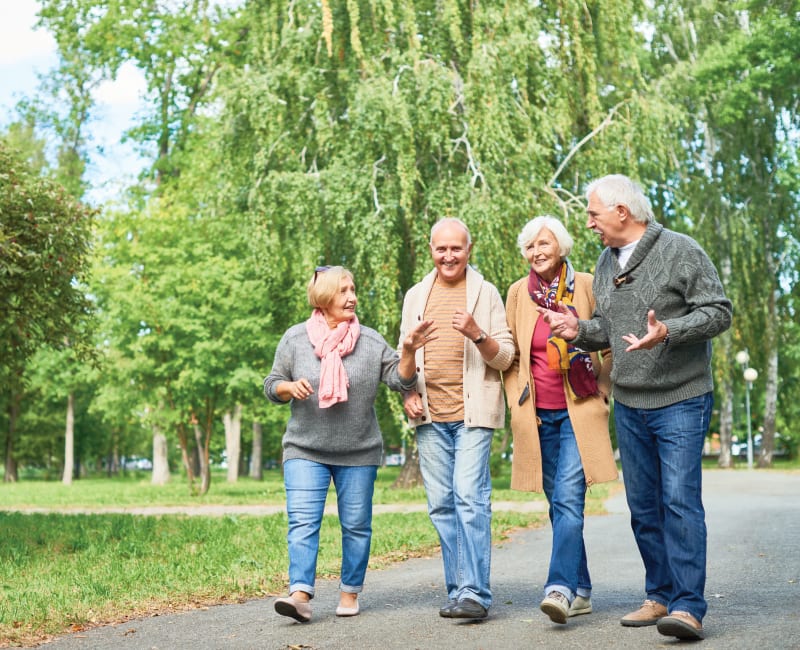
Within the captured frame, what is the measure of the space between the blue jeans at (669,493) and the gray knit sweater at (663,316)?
10cm

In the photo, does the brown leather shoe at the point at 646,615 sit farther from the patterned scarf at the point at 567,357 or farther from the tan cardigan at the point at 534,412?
the patterned scarf at the point at 567,357

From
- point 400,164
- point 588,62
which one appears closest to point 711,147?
point 588,62

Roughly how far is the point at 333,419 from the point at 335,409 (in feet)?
0.19

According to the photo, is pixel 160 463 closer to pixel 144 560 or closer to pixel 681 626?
pixel 144 560

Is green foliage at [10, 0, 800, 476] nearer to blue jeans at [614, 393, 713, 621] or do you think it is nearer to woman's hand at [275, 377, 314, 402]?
woman's hand at [275, 377, 314, 402]

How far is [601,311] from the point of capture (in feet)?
18.3

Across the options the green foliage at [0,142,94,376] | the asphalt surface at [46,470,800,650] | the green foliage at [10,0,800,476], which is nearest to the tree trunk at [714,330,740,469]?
the green foliage at [10,0,800,476]

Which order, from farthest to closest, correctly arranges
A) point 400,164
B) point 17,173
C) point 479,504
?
point 400,164 < point 17,173 < point 479,504

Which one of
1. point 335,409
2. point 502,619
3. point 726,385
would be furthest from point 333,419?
point 726,385

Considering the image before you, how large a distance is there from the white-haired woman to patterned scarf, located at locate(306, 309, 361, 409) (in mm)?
938

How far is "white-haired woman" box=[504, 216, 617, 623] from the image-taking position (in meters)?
5.59

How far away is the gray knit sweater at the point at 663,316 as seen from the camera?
518 centimetres

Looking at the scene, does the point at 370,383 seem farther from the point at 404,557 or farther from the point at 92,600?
the point at 404,557

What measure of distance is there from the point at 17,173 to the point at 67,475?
36831mm
